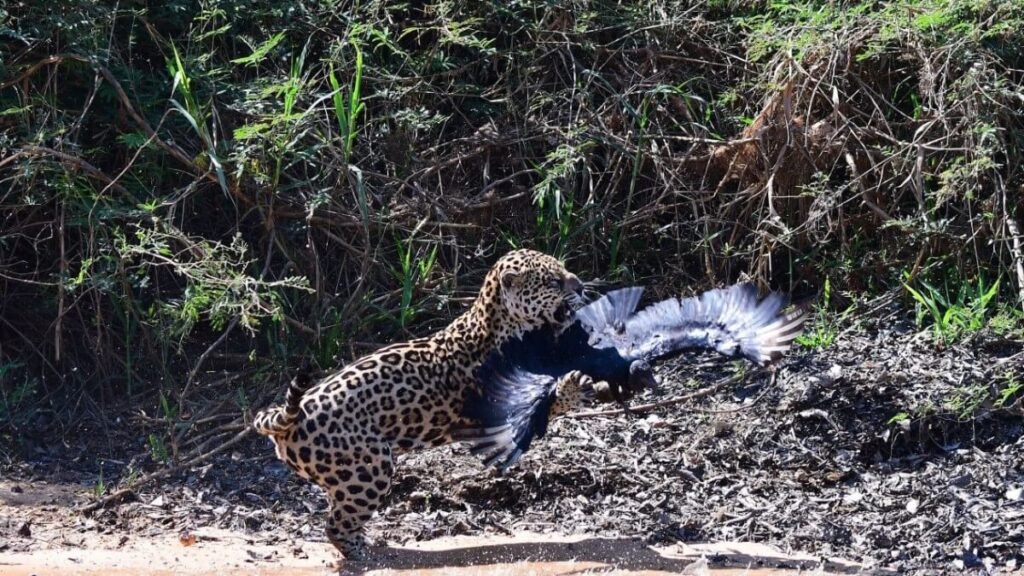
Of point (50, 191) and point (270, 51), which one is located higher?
point (270, 51)

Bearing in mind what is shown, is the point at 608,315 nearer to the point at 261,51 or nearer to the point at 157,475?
the point at 157,475

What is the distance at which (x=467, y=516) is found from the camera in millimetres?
6285

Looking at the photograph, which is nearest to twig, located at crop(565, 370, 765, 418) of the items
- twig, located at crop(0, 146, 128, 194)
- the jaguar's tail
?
the jaguar's tail

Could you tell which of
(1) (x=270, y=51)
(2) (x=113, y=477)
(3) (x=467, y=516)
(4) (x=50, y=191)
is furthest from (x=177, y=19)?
(3) (x=467, y=516)

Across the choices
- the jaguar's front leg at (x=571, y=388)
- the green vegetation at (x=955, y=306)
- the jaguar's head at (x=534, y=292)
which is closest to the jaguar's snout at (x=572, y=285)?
the jaguar's head at (x=534, y=292)

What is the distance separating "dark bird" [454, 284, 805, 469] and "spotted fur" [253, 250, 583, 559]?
11 centimetres

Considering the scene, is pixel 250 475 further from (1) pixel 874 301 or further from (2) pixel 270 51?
(1) pixel 874 301

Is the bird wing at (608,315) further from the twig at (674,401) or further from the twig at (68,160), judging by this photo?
the twig at (68,160)

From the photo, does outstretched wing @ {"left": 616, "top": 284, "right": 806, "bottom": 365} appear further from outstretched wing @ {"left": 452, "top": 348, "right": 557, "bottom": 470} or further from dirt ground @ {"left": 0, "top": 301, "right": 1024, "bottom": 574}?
dirt ground @ {"left": 0, "top": 301, "right": 1024, "bottom": 574}

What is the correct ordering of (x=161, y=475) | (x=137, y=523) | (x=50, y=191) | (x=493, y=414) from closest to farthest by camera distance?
(x=493, y=414), (x=137, y=523), (x=161, y=475), (x=50, y=191)

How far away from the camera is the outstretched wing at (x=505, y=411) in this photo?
5281 mm

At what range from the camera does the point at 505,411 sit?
5.49 m

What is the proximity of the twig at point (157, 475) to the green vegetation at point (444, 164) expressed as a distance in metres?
0.20

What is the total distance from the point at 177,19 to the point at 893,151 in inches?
160
